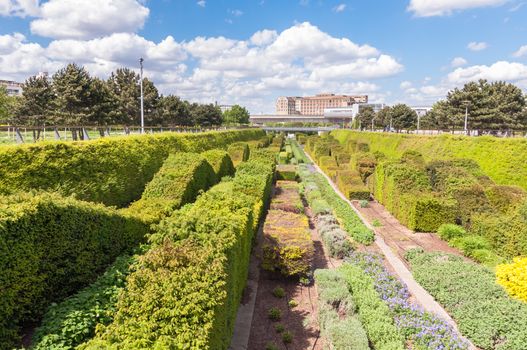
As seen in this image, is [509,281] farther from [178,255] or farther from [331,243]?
[178,255]

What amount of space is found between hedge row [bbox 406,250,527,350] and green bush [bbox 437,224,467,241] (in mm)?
3322

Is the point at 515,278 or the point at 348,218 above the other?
the point at 515,278

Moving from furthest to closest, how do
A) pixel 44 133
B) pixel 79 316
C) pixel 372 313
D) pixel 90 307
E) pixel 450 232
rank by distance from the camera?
pixel 44 133 < pixel 450 232 < pixel 372 313 < pixel 90 307 < pixel 79 316

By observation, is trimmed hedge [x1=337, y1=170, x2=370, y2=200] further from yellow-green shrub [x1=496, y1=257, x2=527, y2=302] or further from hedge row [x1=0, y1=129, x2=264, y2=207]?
yellow-green shrub [x1=496, y1=257, x2=527, y2=302]

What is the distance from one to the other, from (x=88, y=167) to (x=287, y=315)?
30.4ft

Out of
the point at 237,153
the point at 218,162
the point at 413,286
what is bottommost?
the point at 413,286

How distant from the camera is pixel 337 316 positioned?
8094mm

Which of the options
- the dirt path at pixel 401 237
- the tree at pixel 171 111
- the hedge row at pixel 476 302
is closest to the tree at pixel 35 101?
the tree at pixel 171 111

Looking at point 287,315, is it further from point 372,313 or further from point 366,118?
point 366,118

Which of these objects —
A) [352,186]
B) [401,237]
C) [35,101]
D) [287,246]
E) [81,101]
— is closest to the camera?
[287,246]

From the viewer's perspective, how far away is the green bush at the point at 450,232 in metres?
15.3

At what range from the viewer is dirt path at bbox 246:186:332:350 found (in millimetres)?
8102

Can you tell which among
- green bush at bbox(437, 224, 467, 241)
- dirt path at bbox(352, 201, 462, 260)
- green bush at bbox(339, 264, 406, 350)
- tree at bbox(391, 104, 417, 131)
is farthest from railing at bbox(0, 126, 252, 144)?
tree at bbox(391, 104, 417, 131)

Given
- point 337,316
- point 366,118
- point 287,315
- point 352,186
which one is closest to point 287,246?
point 287,315
